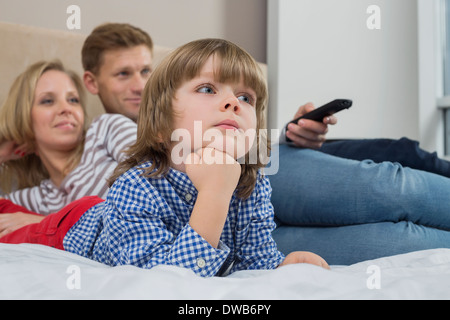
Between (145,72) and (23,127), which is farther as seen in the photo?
(145,72)

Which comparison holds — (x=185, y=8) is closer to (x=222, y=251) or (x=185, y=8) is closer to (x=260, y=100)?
(x=260, y=100)

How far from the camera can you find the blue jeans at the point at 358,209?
0.98 meters

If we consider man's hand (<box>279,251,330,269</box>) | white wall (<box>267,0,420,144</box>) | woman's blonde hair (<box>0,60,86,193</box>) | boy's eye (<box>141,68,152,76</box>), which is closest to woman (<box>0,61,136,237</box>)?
woman's blonde hair (<box>0,60,86,193</box>)

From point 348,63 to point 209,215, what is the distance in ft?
5.50

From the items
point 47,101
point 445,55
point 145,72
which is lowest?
point 47,101

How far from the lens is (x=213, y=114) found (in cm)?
74

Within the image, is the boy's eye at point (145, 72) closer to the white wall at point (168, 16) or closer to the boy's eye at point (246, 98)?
the white wall at point (168, 16)

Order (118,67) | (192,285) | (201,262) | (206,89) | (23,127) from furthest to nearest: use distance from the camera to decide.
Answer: (118,67)
(23,127)
(206,89)
(201,262)
(192,285)

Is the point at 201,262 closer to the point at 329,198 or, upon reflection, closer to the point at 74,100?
the point at 329,198

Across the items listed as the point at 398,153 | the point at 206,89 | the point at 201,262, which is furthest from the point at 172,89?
the point at 398,153

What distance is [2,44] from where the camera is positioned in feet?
4.94

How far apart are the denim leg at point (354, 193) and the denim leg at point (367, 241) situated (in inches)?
1.0

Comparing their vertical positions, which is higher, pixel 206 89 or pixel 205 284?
pixel 206 89

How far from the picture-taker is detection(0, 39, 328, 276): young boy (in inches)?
26.8
